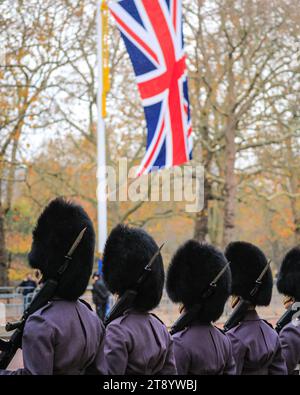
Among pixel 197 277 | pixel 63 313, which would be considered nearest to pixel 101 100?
pixel 197 277

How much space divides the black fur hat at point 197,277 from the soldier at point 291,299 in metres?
0.85

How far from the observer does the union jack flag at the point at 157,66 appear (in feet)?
41.1

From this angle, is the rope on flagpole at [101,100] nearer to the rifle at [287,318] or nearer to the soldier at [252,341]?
the rifle at [287,318]

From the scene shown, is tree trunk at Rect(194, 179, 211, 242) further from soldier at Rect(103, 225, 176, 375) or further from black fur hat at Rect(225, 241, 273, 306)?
soldier at Rect(103, 225, 176, 375)

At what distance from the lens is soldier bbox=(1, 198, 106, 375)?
4023 millimetres

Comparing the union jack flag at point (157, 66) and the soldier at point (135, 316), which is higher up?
the union jack flag at point (157, 66)

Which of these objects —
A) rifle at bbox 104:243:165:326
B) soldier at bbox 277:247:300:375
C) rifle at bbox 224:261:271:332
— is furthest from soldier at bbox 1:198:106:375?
soldier at bbox 277:247:300:375

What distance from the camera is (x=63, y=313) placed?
421 centimetres

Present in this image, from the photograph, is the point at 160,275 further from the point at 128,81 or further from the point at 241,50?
the point at 128,81

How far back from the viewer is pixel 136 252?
529 centimetres

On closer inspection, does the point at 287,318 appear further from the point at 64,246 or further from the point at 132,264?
the point at 64,246

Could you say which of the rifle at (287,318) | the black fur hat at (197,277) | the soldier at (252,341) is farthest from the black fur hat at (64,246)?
the rifle at (287,318)

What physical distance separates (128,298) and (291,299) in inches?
90.4
